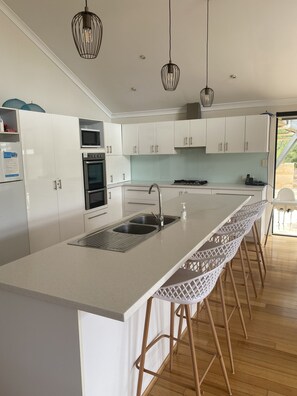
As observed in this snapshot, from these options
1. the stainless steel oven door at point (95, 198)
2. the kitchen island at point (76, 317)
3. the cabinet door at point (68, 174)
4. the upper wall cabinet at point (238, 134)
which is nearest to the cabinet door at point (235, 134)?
the upper wall cabinet at point (238, 134)

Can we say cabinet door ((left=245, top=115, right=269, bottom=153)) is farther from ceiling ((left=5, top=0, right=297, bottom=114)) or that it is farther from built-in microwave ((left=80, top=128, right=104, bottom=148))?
built-in microwave ((left=80, top=128, right=104, bottom=148))

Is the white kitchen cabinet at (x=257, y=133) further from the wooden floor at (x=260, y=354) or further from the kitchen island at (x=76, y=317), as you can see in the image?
the kitchen island at (x=76, y=317)

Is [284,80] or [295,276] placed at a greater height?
[284,80]

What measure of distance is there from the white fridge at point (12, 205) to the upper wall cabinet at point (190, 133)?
276cm

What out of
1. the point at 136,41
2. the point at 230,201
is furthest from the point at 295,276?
the point at 136,41

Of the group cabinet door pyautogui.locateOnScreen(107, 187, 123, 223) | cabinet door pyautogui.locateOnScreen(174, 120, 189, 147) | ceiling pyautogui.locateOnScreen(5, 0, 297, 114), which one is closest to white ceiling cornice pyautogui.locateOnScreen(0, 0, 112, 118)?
ceiling pyautogui.locateOnScreen(5, 0, 297, 114)

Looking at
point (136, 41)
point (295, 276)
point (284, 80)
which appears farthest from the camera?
point (284, 80)

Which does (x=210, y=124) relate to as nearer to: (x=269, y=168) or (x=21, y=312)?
(x=269, y=168)

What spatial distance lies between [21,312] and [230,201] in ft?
8.08

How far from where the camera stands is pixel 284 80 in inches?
164

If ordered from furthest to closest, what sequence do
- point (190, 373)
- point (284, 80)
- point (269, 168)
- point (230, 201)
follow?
point (269, 168) < point (284, 80) < point (230, 201) < point (190, 373)

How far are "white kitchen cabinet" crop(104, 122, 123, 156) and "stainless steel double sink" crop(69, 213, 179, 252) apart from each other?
2806 millimetres

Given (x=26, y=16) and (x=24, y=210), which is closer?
(x=24, y=210)

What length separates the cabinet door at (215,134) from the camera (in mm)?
4801
